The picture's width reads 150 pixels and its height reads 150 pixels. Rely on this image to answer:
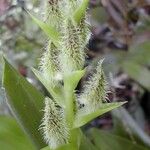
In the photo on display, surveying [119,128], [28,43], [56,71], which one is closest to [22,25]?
[28,43]

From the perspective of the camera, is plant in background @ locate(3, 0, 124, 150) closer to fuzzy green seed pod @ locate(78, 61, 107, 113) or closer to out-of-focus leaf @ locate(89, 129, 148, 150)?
fuzzy green seed pod @ locate(78, 61, 107, 113)

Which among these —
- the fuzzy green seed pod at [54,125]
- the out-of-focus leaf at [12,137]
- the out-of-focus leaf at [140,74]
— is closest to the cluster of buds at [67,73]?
the fuzzy green seed pod at [54,125]

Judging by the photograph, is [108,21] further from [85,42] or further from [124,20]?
[85,42]

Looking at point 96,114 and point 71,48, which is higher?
point 71,48

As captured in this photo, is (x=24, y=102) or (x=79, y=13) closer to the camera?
(x=79, y=13)

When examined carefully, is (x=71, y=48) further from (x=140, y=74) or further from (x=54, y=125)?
(x=140, y=74)

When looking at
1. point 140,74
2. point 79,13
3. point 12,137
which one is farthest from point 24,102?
point 140,74

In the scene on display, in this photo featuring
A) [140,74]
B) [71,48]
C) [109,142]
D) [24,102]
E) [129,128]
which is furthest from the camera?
[140,74]
